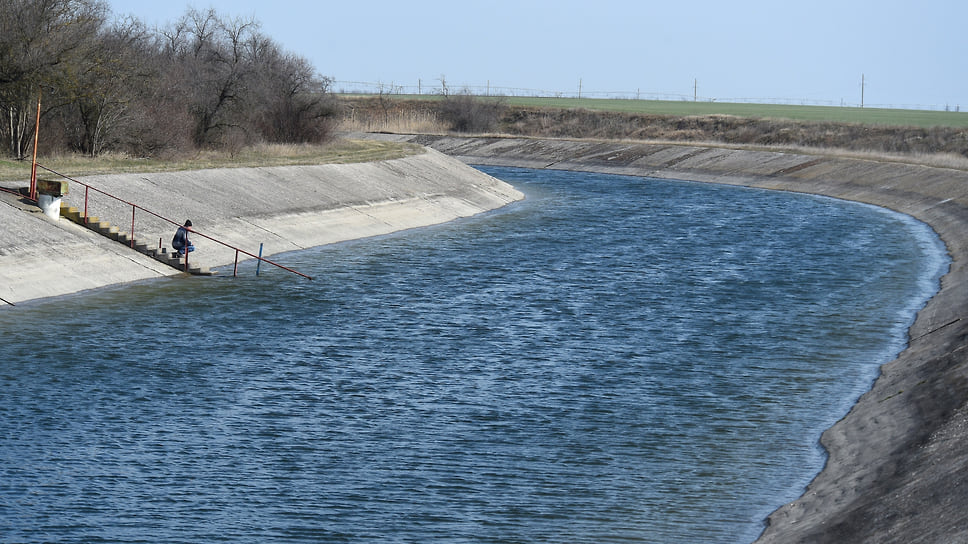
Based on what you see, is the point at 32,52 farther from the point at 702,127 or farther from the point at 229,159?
the point at 702,127

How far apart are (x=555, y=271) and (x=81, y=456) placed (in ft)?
87.2

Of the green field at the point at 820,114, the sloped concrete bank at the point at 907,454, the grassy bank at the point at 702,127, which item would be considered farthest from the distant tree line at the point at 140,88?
the green field at the point at 820,114

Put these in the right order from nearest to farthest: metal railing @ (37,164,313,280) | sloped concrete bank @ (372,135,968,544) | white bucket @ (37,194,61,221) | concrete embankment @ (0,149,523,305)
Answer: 1. sloped concrete bank @ (372,135,968,544)
2. concrete embankment @ (0,149,523,305)
3. white bucket @ (37,194,61,221)
4. metal railing @ (37,164,313,280)

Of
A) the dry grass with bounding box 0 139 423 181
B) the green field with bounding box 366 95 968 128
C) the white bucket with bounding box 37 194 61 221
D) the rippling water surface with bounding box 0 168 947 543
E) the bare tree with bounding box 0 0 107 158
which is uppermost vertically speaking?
the green field with bounding box 366 95 968 128

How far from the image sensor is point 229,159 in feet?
210

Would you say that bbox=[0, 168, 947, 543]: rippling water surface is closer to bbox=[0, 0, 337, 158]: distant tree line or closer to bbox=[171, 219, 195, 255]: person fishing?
bbox=[171, 219, 195, 255]: person fishing

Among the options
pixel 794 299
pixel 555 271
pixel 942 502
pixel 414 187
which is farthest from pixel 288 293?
pixel 414 187

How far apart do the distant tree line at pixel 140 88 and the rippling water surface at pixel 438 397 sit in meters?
14.9

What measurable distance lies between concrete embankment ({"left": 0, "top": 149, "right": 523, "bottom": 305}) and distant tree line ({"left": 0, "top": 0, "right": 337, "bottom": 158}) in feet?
18.2

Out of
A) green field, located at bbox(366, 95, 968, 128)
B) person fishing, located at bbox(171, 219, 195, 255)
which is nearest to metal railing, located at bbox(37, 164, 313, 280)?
person fishing, located at bbox(171, 219, 195, 255)

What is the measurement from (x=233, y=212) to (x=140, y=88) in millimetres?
18266

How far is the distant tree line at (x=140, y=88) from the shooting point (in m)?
52.5

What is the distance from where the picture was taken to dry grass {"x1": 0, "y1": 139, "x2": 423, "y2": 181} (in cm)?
4878

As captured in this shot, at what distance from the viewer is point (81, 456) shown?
64.5 feet
